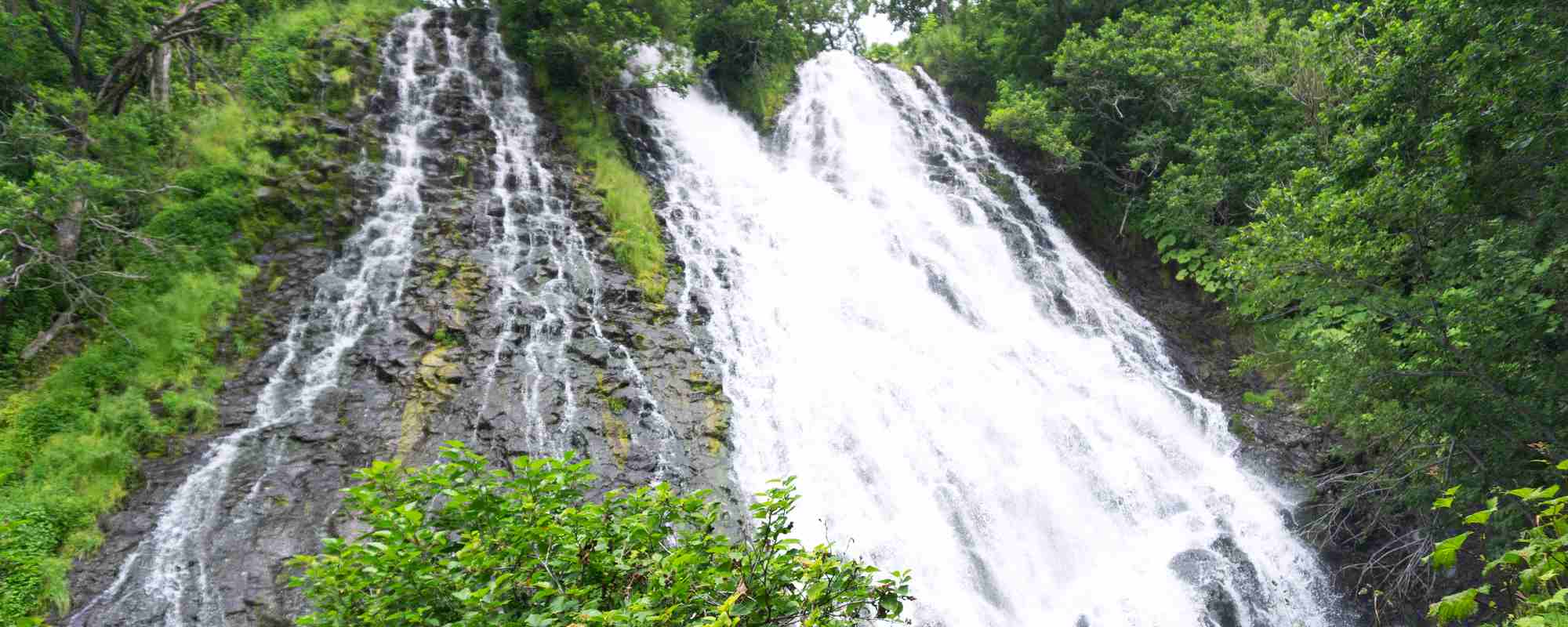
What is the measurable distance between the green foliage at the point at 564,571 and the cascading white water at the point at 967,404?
Answer: 484cm

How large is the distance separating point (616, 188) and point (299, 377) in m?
6.06

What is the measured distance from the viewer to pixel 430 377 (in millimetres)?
8594

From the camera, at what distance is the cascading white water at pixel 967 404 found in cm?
799

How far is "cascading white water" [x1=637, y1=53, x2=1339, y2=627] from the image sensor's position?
7.99 m

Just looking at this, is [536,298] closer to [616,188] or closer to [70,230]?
[616,188]

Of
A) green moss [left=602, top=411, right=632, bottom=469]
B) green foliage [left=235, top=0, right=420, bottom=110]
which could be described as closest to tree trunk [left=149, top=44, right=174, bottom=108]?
green foliage [left=235, top=0, right=420, bottom=110]

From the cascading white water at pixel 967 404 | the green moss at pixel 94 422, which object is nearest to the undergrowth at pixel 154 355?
the green moss at pixel 94 422

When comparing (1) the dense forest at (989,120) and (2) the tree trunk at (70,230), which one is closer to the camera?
(1) the dense forest at (989,120)

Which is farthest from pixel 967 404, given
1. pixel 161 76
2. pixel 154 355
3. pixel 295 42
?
pixel 295 42

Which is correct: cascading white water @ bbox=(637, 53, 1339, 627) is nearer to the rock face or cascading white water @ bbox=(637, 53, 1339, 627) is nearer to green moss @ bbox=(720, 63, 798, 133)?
the rock face

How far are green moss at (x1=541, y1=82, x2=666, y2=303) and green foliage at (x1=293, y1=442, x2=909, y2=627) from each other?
25.8ft

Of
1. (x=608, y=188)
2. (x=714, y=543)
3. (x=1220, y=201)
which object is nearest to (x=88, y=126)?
(x=608, y=188)

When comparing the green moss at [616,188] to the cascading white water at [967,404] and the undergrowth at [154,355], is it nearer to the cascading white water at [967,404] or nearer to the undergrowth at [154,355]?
the cascading white water at [967,404]

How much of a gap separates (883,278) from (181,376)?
9.98m
